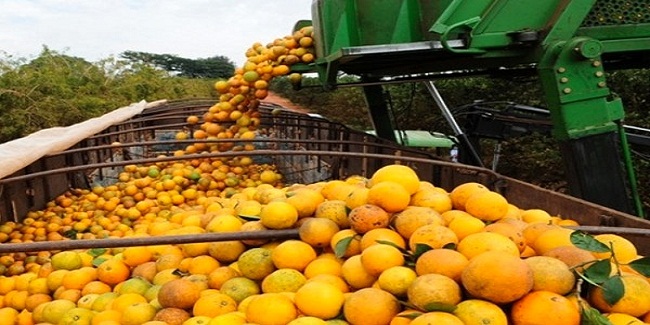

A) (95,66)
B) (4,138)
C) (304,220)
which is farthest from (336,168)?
(95,66)

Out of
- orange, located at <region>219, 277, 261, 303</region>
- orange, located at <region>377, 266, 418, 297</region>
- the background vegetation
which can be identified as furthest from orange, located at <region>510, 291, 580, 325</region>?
the background vegetation

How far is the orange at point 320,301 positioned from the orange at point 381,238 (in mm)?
215

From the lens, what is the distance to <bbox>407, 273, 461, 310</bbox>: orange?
4.66 ft

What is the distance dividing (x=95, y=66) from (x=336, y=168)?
13215 mm

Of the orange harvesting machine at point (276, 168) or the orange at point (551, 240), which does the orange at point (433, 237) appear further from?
the orange harvesting machine at point (276, 168)

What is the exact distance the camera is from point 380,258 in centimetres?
164

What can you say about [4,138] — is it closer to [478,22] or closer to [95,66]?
[95,66]

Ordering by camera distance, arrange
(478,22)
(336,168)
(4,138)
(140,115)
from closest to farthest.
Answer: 1. (478,22)
2. (336,168)
3. (140,115)
4. (4,138)

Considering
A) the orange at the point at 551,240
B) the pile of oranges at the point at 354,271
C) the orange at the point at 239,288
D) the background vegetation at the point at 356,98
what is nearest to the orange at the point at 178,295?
the pile of oranges at the point at 354,271

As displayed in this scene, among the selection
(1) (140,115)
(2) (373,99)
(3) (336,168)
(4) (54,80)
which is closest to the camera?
(3) (336,168)

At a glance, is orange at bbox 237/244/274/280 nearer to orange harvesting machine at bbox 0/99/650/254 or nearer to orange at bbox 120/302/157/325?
orange harvesting machine at bbox 0/99/650/254

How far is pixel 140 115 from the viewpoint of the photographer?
9547 mm

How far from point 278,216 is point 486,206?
0.79 metres

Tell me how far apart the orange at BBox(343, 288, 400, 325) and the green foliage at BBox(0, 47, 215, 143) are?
1033cm
